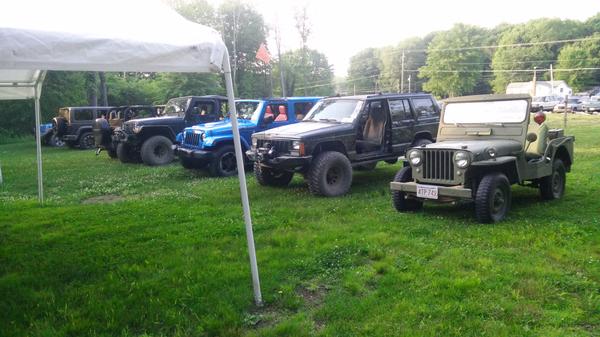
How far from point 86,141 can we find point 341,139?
15168 millimetres

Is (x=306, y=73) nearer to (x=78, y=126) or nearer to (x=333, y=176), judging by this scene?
(x=78, y=126)

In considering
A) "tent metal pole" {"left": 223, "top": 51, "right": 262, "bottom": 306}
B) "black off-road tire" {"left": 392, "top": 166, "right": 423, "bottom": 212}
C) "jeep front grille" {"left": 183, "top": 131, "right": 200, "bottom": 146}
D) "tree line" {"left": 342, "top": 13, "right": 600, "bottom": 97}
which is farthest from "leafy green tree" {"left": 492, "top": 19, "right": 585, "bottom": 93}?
"tent metal pole" {"left": 223, "top": 51, "right": 262, "bottom": 306}

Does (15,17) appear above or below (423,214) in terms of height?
above

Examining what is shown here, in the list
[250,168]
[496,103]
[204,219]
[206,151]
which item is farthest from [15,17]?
[250,168]

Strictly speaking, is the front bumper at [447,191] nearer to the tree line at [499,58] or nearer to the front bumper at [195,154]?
the front bumper at [195,154]

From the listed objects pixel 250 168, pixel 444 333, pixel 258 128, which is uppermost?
pixel 258 128

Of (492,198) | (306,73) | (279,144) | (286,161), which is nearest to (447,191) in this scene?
(492,198)

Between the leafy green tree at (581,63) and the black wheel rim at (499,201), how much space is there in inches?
2723

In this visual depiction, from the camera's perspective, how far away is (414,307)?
3.80 meters

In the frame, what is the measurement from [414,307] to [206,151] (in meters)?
7.61

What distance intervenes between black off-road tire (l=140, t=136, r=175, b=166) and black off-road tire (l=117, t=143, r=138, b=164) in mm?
961

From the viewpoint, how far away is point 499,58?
7344 cm

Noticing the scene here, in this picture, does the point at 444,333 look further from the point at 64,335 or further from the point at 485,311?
the point at 64,335

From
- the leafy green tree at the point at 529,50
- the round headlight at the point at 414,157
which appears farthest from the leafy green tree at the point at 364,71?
the round headlight at the point at 414,157
